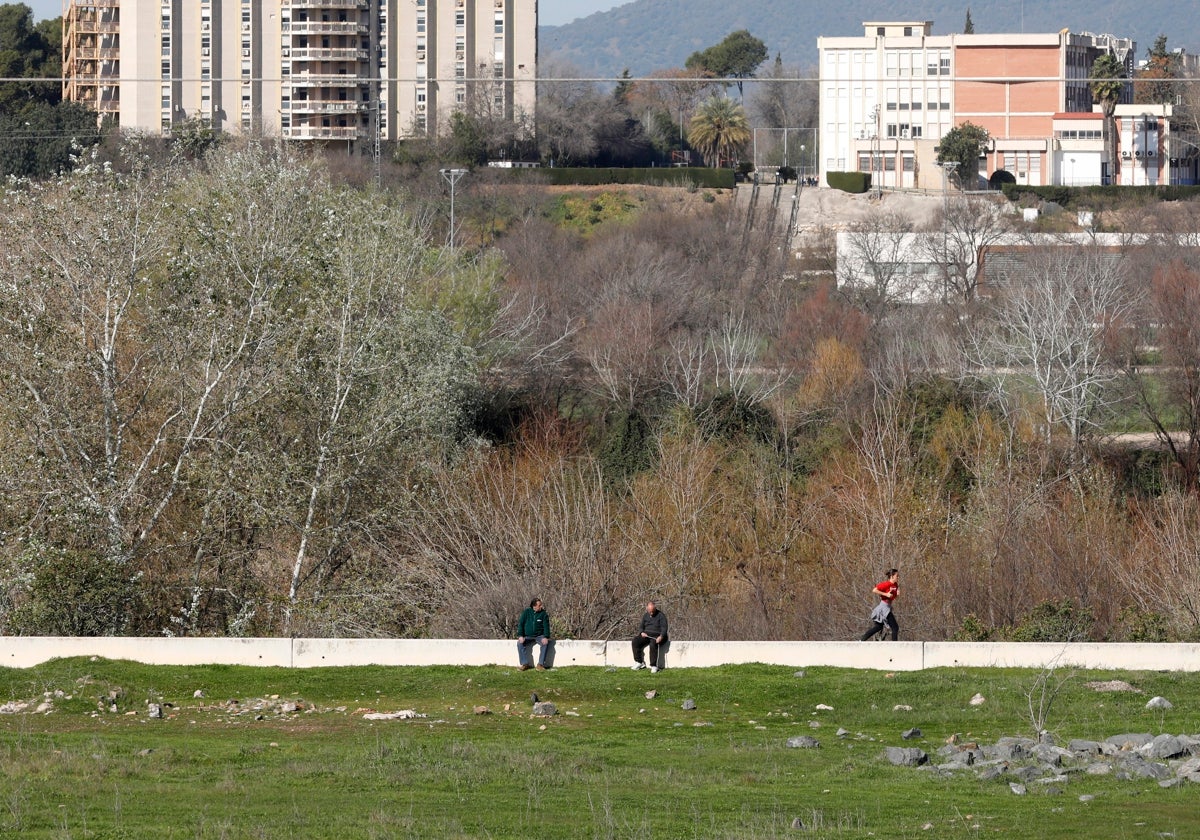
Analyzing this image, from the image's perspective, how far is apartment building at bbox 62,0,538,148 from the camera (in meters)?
110

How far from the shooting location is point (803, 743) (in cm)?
1734

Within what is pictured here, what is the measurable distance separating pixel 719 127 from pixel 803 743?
354ft

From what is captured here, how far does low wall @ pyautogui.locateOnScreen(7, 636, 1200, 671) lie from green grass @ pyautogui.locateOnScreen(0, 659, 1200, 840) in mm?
521

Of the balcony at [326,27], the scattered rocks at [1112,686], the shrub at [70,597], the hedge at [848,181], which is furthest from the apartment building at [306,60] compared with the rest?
the scattered rocks at [1112,686]

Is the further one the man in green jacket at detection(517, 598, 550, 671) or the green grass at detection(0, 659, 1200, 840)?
the man in green jacket at detection(517, 598, 550, 671)

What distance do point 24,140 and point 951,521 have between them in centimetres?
7419

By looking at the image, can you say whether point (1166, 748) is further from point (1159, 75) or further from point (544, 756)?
point (1159, 75)

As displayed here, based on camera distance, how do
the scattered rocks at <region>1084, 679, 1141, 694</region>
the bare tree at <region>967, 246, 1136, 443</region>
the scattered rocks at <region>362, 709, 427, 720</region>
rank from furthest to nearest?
the bare tree at <region>967, 246, 1136, 443</region> → the scattered rocks at <region>1084, 679, 1141, 694</region> → the scattered rocks at <region>362, 709, 427, 720</region>

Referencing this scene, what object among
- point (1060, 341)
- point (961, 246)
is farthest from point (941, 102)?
point (1060, 341)

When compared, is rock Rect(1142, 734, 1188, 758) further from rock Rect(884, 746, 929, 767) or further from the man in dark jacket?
the man in dark jacket

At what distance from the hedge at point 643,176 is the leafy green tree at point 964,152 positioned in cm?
1517

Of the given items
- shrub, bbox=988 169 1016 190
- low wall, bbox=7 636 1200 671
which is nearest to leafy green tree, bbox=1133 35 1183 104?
shrub, bbox=988 169 1016 190

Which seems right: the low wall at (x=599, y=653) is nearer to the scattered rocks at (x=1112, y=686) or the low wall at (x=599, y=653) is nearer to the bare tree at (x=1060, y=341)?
the scattered rocks at (x=1112, y=686)

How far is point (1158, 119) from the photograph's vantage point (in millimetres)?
120250
